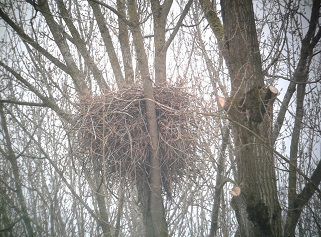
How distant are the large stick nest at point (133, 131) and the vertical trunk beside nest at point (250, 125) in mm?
385

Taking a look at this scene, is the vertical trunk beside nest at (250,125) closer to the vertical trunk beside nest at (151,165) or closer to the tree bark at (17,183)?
the vertical trunk beside nest at (151,165)

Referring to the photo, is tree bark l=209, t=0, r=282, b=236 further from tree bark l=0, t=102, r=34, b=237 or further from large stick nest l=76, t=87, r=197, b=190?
tree bark l=0, t=102, r=34, b=237

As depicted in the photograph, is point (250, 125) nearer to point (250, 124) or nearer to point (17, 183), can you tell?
point (250, 124)

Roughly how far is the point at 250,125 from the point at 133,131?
0.86m

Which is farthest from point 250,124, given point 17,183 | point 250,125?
point 17,183

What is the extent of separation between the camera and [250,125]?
2812mm

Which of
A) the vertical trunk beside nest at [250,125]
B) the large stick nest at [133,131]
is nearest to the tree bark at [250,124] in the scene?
the vertical trunk beside nest at [250,125]

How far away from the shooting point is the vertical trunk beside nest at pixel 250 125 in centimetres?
275

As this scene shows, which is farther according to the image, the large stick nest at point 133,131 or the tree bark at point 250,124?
the large stick nest at point 133,131

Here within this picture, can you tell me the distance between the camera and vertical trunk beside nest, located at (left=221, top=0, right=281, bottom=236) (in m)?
2.75

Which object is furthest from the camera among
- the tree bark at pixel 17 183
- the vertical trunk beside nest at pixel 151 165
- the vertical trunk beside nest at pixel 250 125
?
the tree bark at pixel 17 183

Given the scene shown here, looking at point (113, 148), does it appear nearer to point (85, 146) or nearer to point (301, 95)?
point (85, 146)

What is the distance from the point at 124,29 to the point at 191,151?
1.73 m

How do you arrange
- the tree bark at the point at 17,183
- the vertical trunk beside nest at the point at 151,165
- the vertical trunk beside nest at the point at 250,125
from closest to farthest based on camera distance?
1. the vertical trunk beside nest at the point at 250,125
2. the vertical trunk beside nest at the point at 151,165
3. the tree bark at the point at 17,183
